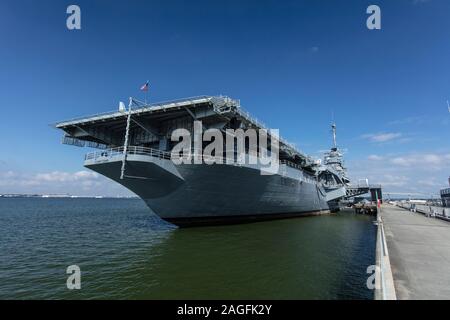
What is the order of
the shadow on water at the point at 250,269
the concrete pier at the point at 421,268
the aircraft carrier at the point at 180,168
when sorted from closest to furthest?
the concrete pier at the point at 421,268, the shadow on water at the point at 250,269, the aircraft carrier at the point at 180,168

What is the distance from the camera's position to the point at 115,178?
60.8 ft

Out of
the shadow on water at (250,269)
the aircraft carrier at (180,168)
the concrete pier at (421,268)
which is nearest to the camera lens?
the concrete pier at (421,268)

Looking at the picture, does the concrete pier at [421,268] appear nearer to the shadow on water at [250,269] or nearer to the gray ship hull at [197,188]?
the shadow on water at [250,269]

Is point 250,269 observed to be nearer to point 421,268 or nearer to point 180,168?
point 421,268

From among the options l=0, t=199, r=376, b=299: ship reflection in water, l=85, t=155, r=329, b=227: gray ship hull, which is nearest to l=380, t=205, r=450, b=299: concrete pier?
l=0, t=199, r=376, b=299: ship reflection in water

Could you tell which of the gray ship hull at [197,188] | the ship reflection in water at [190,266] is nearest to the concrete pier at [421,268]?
the ship reflection in water at [190,266]

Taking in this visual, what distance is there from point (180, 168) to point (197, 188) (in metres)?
2.20

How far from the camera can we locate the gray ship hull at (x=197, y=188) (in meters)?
17.1

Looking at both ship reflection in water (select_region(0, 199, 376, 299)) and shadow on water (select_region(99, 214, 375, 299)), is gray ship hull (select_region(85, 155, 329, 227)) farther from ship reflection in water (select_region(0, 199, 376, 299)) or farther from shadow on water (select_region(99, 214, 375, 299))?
shadow on water (select_region(99, 214, 375, 299))

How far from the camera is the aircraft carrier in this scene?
56.2ft

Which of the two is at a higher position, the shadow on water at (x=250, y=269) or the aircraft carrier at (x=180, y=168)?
the aircraft carrier at (x=180, y=168)
